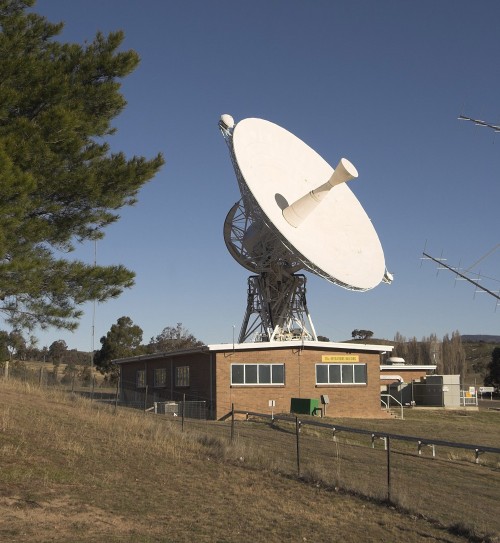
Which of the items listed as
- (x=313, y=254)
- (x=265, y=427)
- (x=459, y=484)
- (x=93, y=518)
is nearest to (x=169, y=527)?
(x=93, y=518)

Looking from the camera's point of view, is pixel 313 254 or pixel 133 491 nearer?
pixel 133 491

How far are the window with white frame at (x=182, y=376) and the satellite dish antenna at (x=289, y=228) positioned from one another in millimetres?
3737

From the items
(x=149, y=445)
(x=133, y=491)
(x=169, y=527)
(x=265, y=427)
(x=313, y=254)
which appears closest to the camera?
(x=169, y=527)

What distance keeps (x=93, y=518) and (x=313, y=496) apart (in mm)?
3791

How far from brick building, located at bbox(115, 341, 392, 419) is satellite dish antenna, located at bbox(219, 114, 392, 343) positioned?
1.64m

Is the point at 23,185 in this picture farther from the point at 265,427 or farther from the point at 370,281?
the point at 370,281

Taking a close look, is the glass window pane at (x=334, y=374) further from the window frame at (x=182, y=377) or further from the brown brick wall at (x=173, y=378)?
the window frame at (x=182, y=377)

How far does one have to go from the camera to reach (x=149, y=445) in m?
14.9

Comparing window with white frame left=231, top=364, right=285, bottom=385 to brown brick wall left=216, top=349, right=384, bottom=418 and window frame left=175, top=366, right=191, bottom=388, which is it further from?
window frame left=175, top=366, right=191, bottom=388

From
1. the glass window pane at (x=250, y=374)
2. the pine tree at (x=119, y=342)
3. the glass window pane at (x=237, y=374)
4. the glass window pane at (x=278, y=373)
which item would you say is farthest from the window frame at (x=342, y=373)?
the pine tree at (x=119, y=342)

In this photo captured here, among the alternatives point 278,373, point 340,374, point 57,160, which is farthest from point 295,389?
point 57,160

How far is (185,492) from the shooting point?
10.9m

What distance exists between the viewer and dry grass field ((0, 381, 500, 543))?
8719mm

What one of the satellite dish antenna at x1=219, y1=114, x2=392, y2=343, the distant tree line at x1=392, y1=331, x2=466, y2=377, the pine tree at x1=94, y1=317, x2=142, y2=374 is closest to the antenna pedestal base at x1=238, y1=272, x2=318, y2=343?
the satellite dish antenna at x1=219, y1=114, x2=392, y2=343
